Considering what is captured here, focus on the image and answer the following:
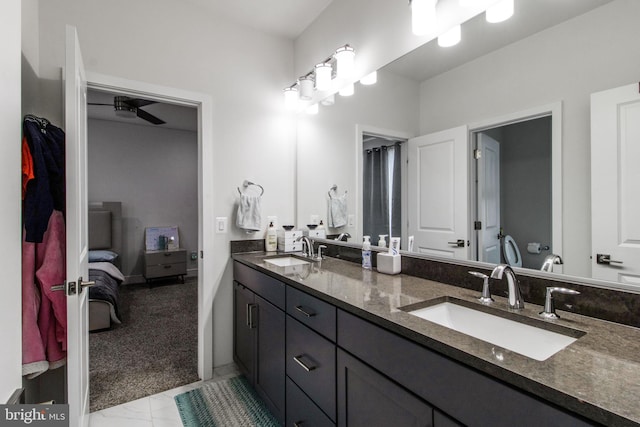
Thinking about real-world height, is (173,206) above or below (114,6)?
below

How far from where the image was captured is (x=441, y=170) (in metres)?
1.61

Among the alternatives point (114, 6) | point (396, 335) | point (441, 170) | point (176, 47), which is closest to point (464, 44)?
point (441, 170)

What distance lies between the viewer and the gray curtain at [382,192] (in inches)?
73.4

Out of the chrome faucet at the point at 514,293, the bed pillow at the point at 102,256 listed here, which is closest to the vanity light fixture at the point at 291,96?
the chrome faucet at the point at 514,293

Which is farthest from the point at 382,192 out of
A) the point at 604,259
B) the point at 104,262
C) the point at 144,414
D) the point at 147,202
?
the point at 147,202

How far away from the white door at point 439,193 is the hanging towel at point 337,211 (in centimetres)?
61

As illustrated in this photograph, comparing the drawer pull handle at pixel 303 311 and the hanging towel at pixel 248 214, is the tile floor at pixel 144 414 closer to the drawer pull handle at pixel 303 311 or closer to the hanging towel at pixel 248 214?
the drawer pull handle at pixel 303 311

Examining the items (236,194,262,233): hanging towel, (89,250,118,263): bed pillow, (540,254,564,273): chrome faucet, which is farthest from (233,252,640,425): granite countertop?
(89,250,118,263): bed pillow

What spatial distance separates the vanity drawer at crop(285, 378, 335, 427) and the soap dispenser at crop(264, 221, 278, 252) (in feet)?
3.73

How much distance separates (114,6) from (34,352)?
2039 mm

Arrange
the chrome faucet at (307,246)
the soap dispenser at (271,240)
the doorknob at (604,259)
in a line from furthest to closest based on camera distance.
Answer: the soap dispenser at (271,240) → the chrome faucet at (307,246) → the doorknob at (604,259)

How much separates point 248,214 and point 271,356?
106 centimetres

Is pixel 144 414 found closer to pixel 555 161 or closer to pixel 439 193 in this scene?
pixel 439 193

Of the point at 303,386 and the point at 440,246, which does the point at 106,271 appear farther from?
the point at 440,246
